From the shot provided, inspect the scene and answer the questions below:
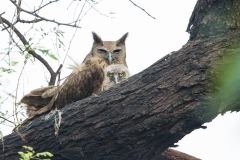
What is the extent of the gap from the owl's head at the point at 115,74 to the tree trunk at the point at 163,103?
68.2 inches

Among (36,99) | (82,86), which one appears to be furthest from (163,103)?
(36,99)

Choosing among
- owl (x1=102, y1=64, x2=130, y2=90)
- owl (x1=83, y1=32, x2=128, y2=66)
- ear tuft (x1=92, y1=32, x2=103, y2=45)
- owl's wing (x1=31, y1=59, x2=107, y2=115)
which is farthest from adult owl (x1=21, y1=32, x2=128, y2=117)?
ear tuft (x1=92, y1=32, x2=103, y2=45)

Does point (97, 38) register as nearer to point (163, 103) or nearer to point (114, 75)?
point (114, 75)

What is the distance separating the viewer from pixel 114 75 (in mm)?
5648

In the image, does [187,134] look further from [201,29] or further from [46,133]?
[46,133]

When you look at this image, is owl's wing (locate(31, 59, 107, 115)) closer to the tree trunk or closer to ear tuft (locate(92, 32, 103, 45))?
the tree trunk

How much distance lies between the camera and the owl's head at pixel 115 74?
220 inches

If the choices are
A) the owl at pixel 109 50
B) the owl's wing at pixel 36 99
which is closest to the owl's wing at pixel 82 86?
the owl's wing at pixel 36 99

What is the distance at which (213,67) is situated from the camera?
3.13 m

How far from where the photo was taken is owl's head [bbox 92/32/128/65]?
640 centimetres

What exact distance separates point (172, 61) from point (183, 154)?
1.33m

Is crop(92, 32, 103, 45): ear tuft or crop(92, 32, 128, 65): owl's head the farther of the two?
crop(92, 32, 103, 45): ear tuft

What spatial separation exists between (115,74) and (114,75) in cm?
2

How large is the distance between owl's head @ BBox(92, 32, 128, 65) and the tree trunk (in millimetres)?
2583
